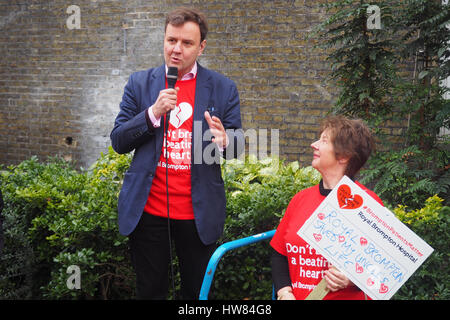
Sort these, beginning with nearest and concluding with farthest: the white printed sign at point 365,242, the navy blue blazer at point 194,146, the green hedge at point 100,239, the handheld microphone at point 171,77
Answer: the white printed sign at point 365,242 → the handheld microphone at point 171,77 → the navy blue blazer at point 194,146 → the green hedge at point 100,239

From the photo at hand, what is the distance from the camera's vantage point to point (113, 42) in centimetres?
650

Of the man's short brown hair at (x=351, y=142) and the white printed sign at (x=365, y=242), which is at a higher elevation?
the man's short brown hair at (x=351, y=142)

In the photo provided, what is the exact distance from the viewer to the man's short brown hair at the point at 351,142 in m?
1.97

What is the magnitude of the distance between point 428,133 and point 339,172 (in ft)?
8.59

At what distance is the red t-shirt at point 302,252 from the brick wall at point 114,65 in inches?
146

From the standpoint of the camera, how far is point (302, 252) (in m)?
1.97

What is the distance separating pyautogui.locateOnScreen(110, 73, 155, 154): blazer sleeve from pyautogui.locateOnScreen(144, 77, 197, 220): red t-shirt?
0.13 m

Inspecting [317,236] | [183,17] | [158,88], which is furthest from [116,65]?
[317,236]

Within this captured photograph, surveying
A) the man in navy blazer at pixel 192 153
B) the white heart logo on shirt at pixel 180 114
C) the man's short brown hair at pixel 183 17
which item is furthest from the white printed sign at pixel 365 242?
the man's short brown hair at pixel 183 17

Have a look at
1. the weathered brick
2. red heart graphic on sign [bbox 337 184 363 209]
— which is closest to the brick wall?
the weathered brick

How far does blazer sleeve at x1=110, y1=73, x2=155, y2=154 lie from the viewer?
2135 millimetres

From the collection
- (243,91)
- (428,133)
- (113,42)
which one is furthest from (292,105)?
(113,42)

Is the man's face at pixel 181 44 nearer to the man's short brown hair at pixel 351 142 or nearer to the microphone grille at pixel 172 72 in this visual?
the microphone grille at pixel 172 72
